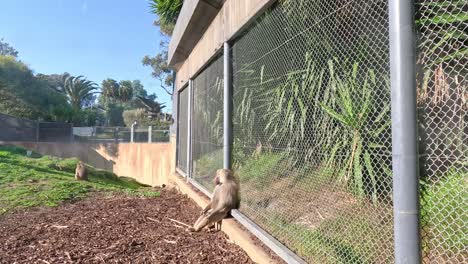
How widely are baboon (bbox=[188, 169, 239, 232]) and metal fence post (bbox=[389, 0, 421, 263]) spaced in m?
2.94

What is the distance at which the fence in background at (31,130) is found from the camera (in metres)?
24.8

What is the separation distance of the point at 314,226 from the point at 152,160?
13.4 m

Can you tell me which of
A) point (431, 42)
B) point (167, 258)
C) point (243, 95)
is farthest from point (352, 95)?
point (167, 258)

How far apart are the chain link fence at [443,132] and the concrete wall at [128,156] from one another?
33.5ft

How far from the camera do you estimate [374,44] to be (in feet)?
7.68

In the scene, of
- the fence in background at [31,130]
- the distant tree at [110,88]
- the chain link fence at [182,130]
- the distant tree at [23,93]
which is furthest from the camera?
the distant tree at [110,88]

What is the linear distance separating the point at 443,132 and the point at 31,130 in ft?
92.1

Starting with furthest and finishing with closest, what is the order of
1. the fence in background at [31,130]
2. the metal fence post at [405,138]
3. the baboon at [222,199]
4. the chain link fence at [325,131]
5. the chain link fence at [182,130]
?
the fence in background at [31,130] < the chain link fence at [182,130] < the baboon at [222,199] < the chain link fence at [325,131] < the metal fence post at [405,138]

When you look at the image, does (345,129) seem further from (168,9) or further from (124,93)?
(124,93)

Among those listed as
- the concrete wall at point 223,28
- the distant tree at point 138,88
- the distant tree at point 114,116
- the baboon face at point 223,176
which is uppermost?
the distant tree at point 138,88

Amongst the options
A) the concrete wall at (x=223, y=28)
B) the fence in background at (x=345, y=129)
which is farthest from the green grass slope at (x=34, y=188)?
the fence in background at (x=345, y=129)

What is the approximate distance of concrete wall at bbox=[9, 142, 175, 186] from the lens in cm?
1420

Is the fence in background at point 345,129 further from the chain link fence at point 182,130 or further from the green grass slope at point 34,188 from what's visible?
the chain link fence at point 182,130

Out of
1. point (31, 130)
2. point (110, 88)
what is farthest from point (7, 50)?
point (31, 130)
